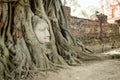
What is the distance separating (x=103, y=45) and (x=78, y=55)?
14.1 feet

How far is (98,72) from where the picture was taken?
486 cm

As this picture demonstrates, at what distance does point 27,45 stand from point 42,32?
652 mm

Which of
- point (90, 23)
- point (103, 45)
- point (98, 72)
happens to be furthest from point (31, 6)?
point (103, 45)

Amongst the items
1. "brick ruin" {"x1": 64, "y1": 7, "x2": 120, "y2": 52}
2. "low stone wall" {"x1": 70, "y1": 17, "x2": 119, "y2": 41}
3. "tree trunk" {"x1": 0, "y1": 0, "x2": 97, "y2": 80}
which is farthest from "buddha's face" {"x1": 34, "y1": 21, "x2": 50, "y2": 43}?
"low stone wall" {"x1": 70, "y1": 17, "x2": 119, "y2": 41}

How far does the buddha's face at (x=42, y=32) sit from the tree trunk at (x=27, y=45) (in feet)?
0.21

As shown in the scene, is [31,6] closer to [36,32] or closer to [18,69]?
[36,32]

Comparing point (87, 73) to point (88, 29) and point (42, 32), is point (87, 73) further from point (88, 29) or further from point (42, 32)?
point (88, 29)

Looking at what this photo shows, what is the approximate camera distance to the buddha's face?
5.65 metres

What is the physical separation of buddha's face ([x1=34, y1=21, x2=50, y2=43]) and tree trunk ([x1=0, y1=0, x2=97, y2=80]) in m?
0.06

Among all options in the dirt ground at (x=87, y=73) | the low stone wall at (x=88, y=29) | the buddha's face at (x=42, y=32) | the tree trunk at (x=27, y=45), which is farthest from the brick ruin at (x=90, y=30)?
the dirt ground at (x=87, y=73)

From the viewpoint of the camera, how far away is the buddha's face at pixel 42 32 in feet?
18.5

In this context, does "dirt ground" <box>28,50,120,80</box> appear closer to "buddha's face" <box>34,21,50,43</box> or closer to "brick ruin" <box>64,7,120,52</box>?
"buddha's face" <box>34,21,50,43</box>

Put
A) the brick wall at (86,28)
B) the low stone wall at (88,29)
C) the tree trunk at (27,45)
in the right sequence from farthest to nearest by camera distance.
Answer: the low stone wall at (88,29)
the brick wall at (86,28)
the tree trunk at (27,45)

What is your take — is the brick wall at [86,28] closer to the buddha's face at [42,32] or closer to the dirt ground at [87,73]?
the buddha's face at [42,32]
